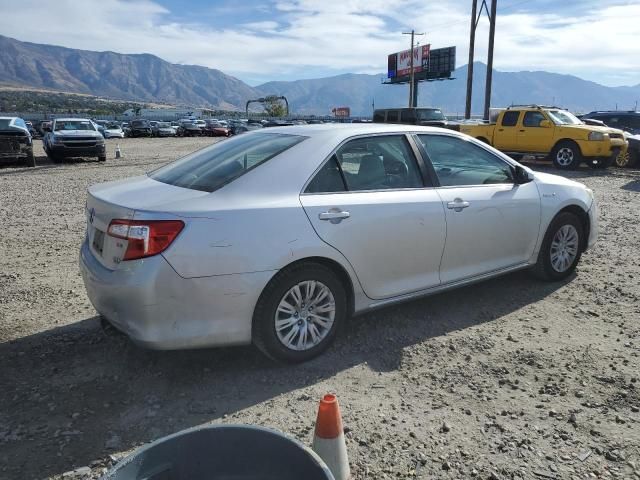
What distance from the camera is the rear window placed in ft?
11.7

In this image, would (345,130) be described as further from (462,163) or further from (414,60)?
(414,60)

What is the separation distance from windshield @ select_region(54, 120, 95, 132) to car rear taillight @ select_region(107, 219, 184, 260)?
1928 centimetres

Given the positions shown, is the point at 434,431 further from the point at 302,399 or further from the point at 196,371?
the point at 196,371

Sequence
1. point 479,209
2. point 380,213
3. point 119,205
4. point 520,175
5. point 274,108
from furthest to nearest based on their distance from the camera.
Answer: point 274,108 < point 520,175 < point 479,209 < point 380,213 < point 119,205

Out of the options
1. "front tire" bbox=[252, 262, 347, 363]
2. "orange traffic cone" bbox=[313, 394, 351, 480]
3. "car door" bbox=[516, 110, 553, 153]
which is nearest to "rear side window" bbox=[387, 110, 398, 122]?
"car door" bbox=[516, 110, 553, 153]

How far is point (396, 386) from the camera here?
337cm

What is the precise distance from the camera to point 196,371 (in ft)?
11.6

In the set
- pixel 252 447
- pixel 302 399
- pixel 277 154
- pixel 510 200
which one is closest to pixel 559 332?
pixel 510 200

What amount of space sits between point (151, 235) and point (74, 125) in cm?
1969

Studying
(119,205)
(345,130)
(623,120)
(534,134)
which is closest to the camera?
(119,205)

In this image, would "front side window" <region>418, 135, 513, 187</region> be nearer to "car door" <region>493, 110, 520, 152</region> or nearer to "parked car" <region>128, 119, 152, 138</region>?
"car door" <region>493, 110, 520, 152</region>

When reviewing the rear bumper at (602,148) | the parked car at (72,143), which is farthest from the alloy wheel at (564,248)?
the parked car at (72,143)

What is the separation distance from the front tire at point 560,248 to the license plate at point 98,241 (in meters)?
3.76

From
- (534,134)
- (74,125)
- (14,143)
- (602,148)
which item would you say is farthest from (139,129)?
(602,148)
